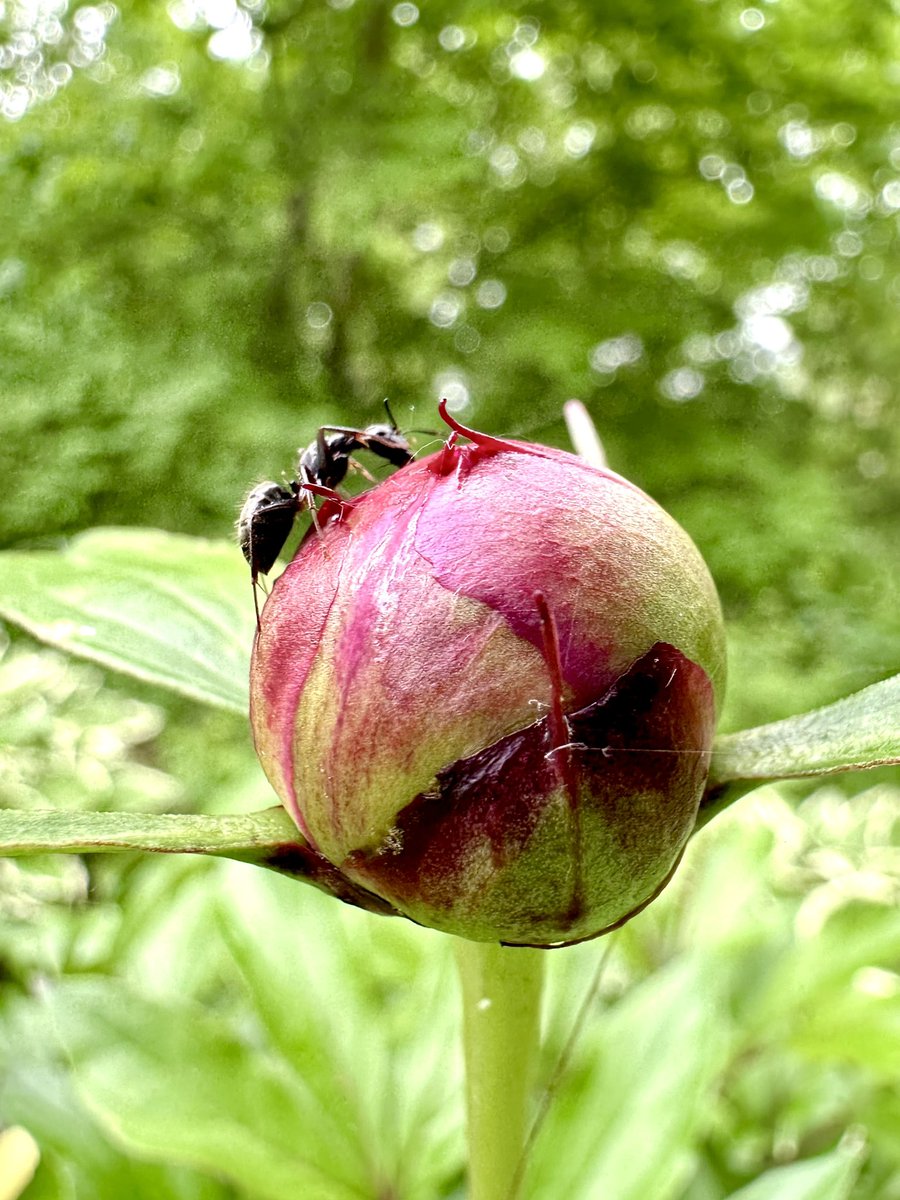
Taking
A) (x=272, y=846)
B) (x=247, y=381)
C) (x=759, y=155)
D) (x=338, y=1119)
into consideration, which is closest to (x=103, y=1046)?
(x=338, y=1119)

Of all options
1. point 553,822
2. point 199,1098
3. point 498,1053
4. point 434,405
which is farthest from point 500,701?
point 434,405

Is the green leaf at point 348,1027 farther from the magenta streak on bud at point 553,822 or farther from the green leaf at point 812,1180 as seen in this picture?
the magenta streak on bud at point 553,822

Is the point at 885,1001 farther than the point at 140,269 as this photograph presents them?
No

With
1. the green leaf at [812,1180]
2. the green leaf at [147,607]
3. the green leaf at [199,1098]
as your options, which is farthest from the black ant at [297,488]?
the green leaf at [812,1180]

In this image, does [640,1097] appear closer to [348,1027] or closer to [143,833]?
[348,1027]

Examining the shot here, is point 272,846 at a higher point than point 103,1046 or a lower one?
higher

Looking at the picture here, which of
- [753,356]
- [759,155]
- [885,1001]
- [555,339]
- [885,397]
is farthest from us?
[885,397]

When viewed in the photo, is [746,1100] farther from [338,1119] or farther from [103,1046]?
[103,1046]

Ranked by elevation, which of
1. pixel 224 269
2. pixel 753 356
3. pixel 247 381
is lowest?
pixel 753 356
